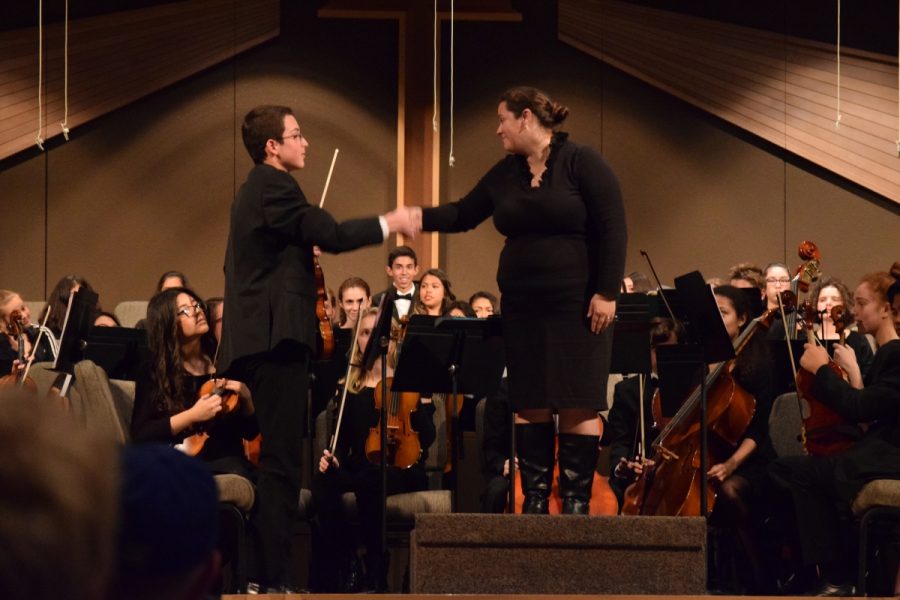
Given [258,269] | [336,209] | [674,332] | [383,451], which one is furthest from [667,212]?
[258,269]

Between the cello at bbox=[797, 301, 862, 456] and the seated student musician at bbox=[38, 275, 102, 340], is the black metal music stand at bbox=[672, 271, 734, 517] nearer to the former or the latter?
the cello at bbox=[797, 301, 862, 456]

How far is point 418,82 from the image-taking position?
26.9ft

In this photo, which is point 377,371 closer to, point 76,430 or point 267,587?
point 267,587

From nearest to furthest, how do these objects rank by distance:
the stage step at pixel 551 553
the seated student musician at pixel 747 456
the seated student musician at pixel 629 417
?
the stage step at pixel 551 553
the seated student musician at pixel 747 456
the seated student musician at pixel 629 417

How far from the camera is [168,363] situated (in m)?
4.32

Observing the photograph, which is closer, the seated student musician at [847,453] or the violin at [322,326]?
the violin at [322,326]

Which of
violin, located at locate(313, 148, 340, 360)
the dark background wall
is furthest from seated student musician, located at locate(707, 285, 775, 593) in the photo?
the dark background wall

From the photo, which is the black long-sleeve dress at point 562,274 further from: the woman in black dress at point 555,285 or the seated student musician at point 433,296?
the seated student musician at point 433,296

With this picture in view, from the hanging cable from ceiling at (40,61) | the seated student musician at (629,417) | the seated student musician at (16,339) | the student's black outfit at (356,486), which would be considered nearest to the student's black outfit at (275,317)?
the student's black outfit at (356,486)

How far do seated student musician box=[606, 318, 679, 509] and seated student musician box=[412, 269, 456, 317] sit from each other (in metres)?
1.25

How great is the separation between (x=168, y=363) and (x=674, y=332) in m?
1.88

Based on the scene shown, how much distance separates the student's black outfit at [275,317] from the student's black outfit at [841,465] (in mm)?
1575

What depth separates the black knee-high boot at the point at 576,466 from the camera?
3652mm

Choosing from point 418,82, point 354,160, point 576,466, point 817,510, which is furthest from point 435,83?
point 576,466
